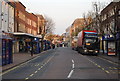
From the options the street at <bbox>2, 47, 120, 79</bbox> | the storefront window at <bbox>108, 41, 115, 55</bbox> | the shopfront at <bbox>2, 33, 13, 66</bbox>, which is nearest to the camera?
the street at <bbox>2, 47, 120, 79</bbox>

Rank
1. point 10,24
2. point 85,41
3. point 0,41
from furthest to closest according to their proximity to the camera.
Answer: point 10,24
point 85,41
point 0,41

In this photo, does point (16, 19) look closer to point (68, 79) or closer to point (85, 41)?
point (85, 41)

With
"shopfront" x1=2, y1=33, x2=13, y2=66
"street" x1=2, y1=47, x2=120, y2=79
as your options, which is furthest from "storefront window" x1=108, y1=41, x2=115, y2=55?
"shopfront" x1=2, y1=33, x2=13, y2=66

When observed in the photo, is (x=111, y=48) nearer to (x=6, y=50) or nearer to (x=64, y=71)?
(x=6, y=50)

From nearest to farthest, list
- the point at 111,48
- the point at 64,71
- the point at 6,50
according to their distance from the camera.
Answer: the point at 64,71 → the point at 6,50 → the point at 111,48

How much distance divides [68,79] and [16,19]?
37.8 meters

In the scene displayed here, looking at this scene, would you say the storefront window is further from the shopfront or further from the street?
the shopfront

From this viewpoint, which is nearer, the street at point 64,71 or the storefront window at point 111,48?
the street at point 64,71

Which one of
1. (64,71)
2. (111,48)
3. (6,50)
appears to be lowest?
(64,71)

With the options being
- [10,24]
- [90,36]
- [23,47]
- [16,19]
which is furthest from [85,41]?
[23,47]

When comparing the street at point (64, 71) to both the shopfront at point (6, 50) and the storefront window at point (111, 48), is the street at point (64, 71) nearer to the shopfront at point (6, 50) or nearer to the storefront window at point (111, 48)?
the shopfront at point (6, 50)

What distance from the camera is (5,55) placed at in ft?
61.4

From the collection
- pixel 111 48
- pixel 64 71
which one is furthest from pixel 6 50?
pixel 111 48

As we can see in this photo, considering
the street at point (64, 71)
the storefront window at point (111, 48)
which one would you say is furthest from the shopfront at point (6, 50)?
the storefront window at point (111, 48)
